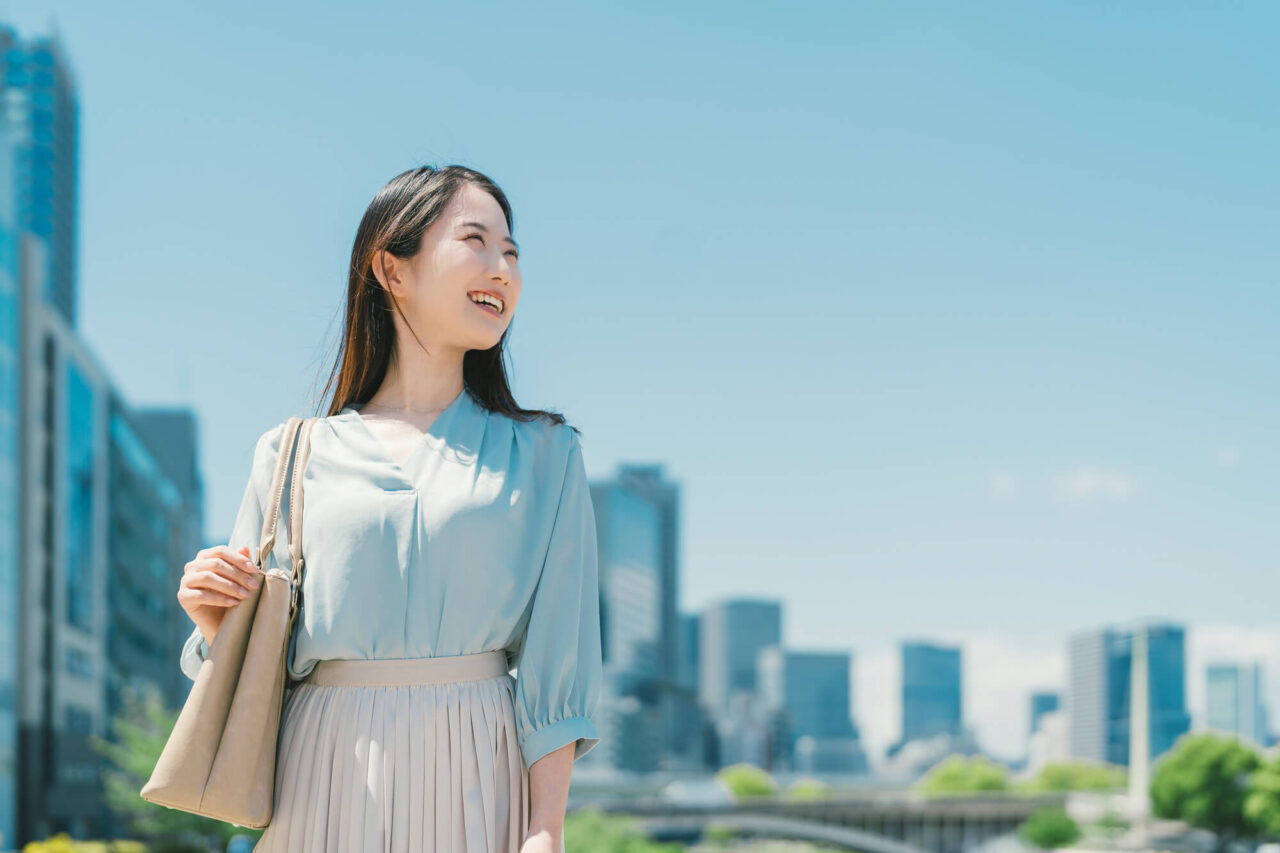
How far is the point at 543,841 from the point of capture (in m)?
2.30

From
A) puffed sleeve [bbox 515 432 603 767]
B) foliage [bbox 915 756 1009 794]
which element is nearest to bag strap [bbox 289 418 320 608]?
puffed sleeve [bbox 515 432 603 767]

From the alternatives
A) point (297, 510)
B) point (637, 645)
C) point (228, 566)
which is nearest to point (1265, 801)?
point (297, 510)

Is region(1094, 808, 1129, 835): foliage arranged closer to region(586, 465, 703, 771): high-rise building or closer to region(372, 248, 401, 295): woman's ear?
region(586, 465, 703, 771): high-rise building

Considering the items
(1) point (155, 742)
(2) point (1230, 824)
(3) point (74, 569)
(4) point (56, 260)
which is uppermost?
(4) point (56, 260)

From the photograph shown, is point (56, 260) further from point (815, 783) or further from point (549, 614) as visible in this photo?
point (549, 614)

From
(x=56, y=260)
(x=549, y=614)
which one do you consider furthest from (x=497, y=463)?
(x=56, y=260)

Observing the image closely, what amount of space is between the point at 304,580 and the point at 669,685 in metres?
159

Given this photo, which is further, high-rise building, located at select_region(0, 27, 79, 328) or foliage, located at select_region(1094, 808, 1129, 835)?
high-rise building, located at select_region(0, 27, 79, 328)

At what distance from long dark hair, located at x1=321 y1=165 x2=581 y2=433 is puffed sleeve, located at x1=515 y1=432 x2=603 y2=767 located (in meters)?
0.24

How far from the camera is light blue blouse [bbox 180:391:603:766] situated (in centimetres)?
239

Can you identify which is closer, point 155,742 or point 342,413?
point 342,413

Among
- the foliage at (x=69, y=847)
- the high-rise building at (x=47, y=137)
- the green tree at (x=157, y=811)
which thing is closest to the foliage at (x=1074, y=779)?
the green tree at (x=157, y=811)

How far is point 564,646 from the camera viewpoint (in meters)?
2.41

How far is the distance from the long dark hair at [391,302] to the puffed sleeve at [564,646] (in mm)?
244
